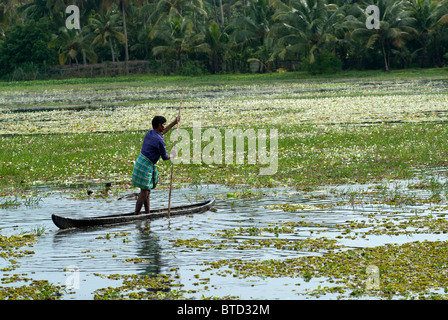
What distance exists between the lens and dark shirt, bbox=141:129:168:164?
12945 millimetres

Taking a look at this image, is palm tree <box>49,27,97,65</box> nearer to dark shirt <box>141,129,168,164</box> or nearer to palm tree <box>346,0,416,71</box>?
palm tree <box>346,0,416,71</box>

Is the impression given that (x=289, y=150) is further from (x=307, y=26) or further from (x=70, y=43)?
(x=70, y=43)

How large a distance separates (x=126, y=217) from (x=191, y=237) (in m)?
1.60

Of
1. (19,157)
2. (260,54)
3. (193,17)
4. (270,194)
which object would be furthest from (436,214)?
(193,17)

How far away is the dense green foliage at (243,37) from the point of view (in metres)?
63.7

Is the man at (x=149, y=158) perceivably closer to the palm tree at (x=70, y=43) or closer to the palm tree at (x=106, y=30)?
the palm tree at (x=106, y=30)

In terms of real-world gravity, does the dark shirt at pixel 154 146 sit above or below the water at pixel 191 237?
above

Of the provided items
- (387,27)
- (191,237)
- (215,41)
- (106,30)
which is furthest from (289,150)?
(106,30)

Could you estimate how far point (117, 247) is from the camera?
11172 mm

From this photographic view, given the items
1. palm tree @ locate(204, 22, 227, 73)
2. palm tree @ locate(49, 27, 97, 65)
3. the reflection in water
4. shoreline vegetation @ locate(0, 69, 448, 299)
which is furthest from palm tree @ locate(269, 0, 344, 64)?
the reflection in water

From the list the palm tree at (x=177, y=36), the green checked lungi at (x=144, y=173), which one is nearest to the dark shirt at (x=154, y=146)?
the green checked lungi at (x=144, y=173)

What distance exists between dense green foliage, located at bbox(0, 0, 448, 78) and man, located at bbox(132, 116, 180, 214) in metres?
51.0

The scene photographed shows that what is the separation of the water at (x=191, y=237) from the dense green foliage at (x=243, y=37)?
49.5 m
